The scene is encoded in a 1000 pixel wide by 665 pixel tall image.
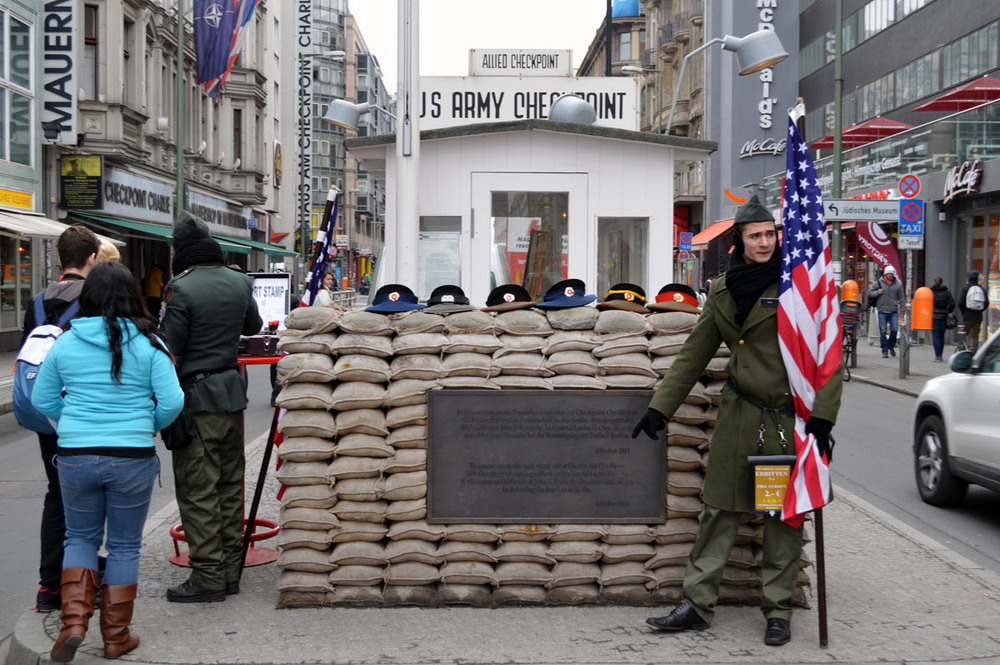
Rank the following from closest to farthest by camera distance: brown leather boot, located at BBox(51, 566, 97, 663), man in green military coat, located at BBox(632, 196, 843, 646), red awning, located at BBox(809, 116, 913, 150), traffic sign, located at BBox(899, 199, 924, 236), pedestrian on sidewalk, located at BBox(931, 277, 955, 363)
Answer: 1. brown leather boot, located at BBox(51, 566, 97, 663)
2. man in green military coat, located at BBox(632, 196, 843, 646)
3. traffic sign, located at BBox(899, 199, 924, 236)
4. pedestrian on sidewalk, located at BBox(931, 277, 955, 363)
5. red awning, located at BBox(809, 116, 913, 150)

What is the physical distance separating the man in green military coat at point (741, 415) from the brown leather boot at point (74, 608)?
97.2 inches

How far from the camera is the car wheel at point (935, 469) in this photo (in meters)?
8.30

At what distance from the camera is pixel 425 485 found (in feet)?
16.8

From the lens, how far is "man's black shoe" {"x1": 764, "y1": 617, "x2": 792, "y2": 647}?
465 centimetres

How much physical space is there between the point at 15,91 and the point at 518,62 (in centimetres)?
1630

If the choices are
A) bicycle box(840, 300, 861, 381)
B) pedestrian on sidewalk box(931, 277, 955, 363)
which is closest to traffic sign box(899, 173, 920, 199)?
bicycle box(840, 300, 861, 381)

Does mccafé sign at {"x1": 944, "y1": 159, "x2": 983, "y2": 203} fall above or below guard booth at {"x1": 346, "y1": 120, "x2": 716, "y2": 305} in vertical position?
above

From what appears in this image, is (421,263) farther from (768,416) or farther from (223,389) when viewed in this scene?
(768,416)

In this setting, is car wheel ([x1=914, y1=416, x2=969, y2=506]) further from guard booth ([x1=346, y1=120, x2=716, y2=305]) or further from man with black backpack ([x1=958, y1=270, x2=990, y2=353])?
man with black backpack ([x1=958, y1=270, x2=990, y2=353])

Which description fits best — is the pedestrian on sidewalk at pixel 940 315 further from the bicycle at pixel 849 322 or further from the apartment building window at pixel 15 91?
the apartment building window at pixel 15 91

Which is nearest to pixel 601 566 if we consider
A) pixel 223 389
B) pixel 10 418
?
pixel 223 389

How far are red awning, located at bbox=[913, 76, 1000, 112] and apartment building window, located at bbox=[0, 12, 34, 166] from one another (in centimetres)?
2244

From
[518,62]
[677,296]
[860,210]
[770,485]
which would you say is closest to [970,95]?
[860,210]

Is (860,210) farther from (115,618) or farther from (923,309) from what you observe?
(115,618)
